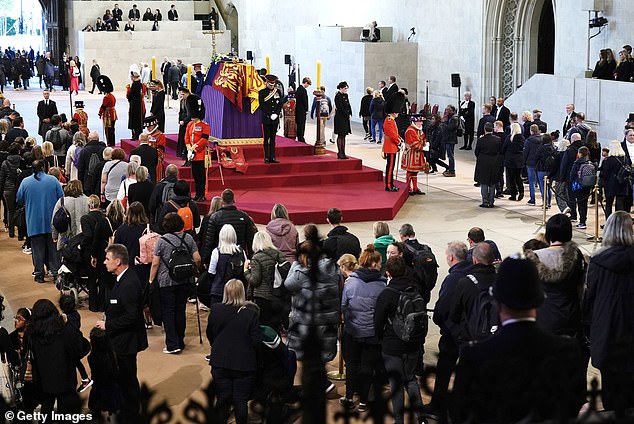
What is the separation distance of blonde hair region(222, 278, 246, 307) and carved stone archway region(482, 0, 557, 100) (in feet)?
69.9

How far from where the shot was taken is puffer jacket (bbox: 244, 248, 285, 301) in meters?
9.45

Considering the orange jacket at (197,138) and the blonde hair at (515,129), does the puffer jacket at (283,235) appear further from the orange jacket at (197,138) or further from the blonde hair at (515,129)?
the blonde hair at (515,129)

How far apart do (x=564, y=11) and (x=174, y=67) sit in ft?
50.3

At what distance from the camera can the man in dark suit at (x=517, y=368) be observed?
11.6 feet

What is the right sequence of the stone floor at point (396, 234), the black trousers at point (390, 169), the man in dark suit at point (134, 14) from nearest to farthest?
1. the stone floor at point (396, 234)
2. the black trousers at point (390, 169)
3. the man in dark suit at point (134, 14)

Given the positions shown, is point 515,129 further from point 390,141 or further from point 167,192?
point 167,192

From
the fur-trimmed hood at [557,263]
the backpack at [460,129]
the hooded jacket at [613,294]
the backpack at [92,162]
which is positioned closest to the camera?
the hooded jacket at [613,294]

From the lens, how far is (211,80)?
62.9 feet

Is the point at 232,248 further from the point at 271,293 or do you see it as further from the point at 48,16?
the point at 48,16

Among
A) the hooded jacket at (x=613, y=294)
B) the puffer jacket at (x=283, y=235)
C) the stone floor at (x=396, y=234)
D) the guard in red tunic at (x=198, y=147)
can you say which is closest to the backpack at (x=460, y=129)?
the stone floor at (x=396, y=234)

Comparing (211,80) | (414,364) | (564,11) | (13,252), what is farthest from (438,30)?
(414,364)

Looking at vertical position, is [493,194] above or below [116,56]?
below

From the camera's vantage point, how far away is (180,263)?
32.1 ft

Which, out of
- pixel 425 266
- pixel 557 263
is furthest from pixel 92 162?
pixel 557 263
